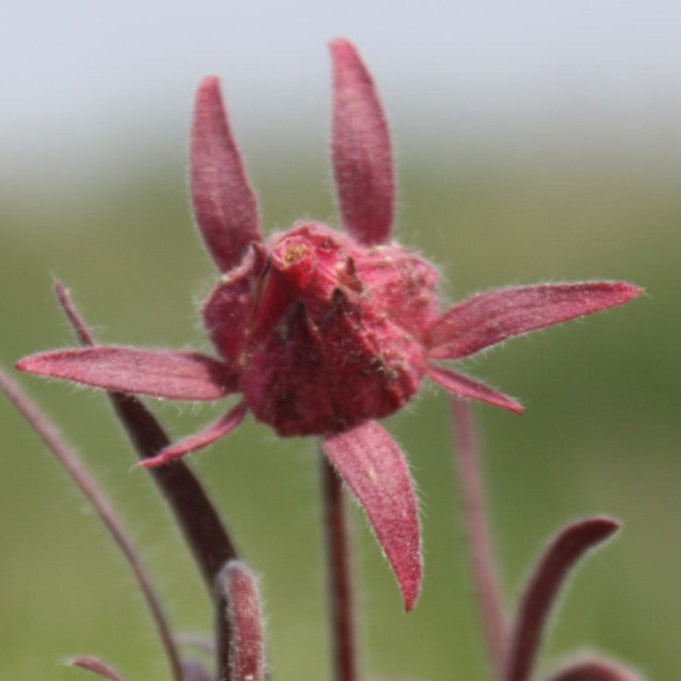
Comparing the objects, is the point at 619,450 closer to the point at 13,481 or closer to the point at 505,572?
the point at 505,572

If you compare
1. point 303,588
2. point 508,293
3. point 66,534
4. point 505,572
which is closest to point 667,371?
point 505,572

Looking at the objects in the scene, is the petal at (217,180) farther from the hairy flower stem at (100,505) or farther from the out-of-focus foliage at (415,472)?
the out-of-focus foliage at (415,472)

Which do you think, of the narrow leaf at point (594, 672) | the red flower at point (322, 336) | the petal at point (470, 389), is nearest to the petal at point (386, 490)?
the red flower at point (322, 336)

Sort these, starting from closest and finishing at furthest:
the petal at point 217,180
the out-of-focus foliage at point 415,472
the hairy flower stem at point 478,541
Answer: the petal at point 217,180 < the hairy flower stem at point 478,541 < the out-of-focus foliage at point 415,472

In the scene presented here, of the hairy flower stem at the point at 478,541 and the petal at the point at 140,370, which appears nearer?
the petal at the point at 140,370

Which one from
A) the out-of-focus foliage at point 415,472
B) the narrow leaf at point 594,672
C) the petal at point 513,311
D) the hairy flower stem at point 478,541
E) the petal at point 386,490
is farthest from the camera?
the out-of-focus foliage at point 415,472

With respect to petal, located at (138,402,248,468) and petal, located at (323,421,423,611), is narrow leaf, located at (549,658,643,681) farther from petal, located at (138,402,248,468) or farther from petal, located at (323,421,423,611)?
petal, located at (138,402,248,468)

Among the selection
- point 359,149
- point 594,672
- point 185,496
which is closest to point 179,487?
point 185,496

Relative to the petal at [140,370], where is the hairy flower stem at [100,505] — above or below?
below
